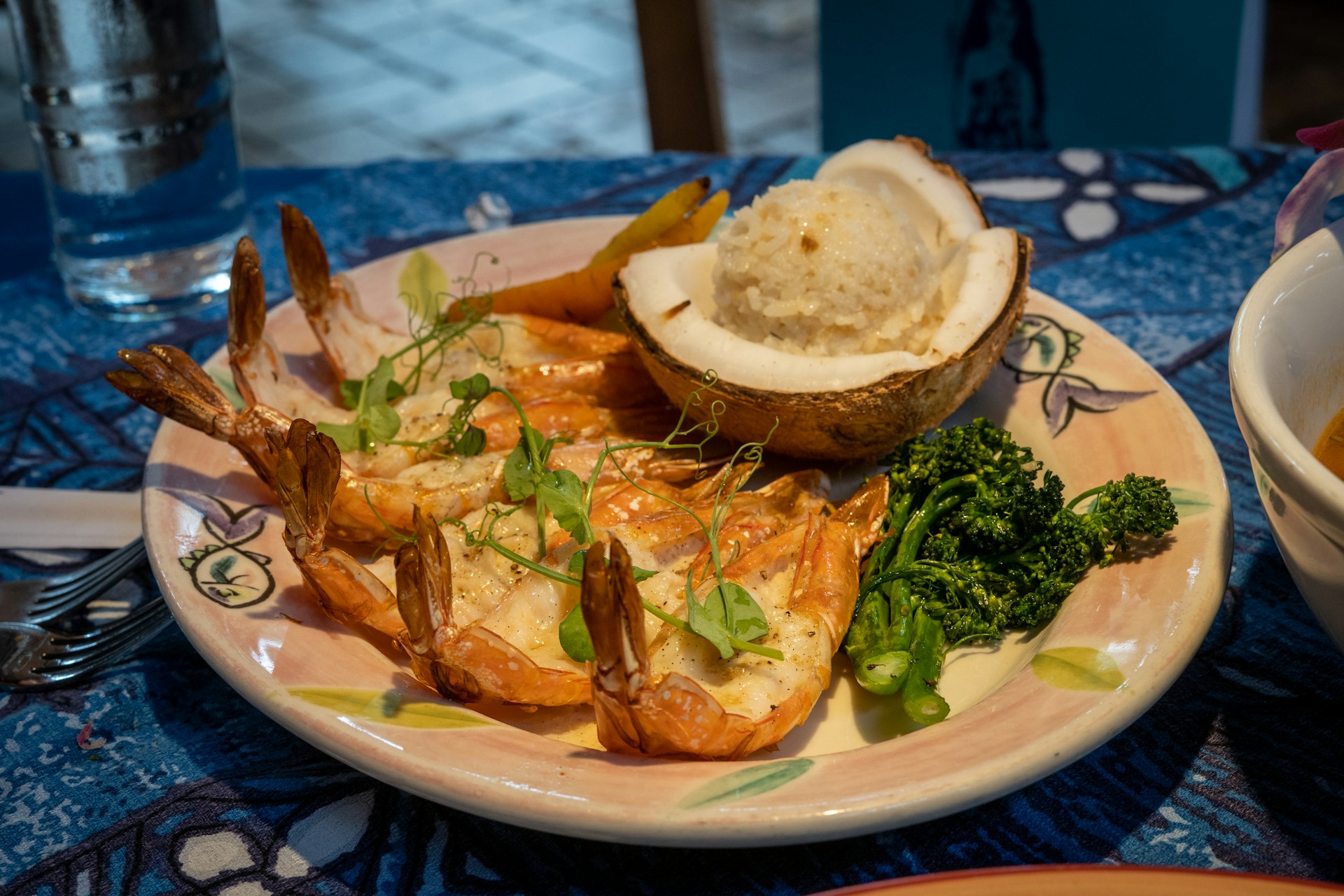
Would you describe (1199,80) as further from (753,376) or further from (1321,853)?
(1321,853)

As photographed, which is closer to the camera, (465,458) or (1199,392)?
(465,458)

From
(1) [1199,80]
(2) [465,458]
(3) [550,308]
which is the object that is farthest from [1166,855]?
(1) [1199,80]

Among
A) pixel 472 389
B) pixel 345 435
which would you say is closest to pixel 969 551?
pixel 472 389

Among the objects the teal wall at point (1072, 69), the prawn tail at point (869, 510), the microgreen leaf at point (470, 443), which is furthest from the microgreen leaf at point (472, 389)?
the teal wall at point (1072, 69)

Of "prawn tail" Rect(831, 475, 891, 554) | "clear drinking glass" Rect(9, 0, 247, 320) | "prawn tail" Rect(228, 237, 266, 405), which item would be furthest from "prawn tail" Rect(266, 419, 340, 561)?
"clear drinking glass" Rect(9, 0, 247, 320)

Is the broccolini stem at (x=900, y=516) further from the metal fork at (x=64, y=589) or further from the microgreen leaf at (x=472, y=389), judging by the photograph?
the metal fork at (x=64, y=589)

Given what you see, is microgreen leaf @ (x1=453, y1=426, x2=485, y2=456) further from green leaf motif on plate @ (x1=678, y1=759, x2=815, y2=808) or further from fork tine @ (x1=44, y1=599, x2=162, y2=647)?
green leaf motif on plate @ (x1=678, y1=759, x2=815, y2=808)

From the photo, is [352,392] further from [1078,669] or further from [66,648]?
[1078,669]
